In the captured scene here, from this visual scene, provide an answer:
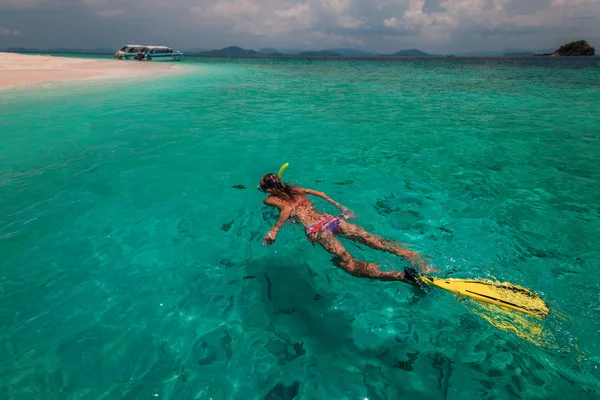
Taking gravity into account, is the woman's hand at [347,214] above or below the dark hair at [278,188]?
below

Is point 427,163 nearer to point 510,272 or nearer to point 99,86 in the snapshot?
point 510,272

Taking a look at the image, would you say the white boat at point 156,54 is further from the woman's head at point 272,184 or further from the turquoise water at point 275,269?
the woman's head at point 272,184

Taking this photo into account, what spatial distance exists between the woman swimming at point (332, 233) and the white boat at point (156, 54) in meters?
83.2

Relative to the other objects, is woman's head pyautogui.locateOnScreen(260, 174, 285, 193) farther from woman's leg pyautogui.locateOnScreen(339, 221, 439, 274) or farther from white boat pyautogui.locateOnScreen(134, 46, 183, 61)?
white boat pyautogui.locateOnScreen(134, 46, 183, 61)

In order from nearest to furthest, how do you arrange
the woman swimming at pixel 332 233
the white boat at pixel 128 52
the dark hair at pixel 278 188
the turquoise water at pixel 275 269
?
1. the turquoise water at pixel 275 269
2. the woman swimming at pixel 332 233
3. the dark hair at pixel 278 188
4. the white boat at pixel 128 52

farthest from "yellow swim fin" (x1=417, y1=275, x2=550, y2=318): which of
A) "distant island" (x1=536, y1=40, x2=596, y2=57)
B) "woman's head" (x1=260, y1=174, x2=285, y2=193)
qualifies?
"distant island" (x1=536, y1=40, x2=596, y2=57)

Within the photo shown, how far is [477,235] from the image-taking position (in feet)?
23.0

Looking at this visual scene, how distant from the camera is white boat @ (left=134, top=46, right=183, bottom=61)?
7344 cm

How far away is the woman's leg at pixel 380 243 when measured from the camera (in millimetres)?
5945

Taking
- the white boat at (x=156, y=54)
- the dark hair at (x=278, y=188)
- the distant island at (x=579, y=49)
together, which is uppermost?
the distant island at (x=579, y=49)

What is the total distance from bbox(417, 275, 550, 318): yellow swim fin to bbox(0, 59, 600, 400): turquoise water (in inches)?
9.4

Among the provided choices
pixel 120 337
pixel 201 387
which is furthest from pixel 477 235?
pixel 120 337

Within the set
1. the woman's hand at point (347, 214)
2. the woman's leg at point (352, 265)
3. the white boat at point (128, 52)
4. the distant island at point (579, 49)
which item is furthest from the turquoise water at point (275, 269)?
the distant island at point (579, 49)

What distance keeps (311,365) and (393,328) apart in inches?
58.5
